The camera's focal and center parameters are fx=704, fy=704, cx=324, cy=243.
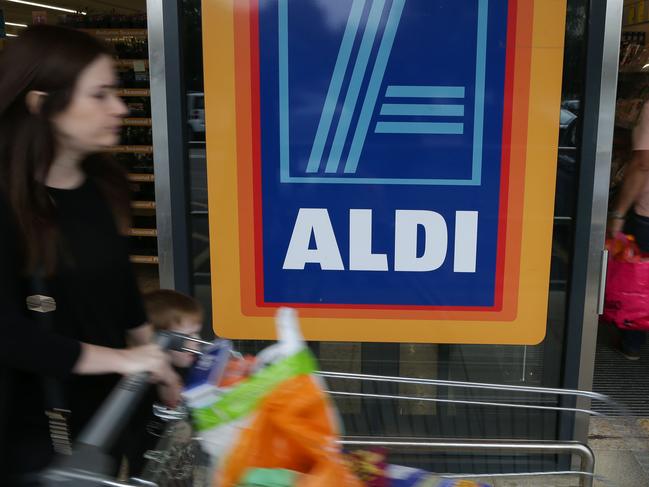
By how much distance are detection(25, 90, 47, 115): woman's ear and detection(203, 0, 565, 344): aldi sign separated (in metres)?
1.50

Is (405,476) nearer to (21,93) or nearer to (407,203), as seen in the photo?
(21,93)

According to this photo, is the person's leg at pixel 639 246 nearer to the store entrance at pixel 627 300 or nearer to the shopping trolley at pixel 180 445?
the store entrance at pixel 627 300

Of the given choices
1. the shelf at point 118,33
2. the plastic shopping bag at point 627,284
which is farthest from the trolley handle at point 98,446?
the shelf at point 118,33

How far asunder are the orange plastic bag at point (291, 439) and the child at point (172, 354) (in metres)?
0.49

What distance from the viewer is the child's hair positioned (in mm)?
2045

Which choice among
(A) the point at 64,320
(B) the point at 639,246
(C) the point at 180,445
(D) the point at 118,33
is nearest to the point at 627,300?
(B) the point at 639,246

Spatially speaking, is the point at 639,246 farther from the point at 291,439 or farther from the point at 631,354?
the point at 291,439

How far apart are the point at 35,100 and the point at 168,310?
0.79 metres

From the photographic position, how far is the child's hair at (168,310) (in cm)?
204

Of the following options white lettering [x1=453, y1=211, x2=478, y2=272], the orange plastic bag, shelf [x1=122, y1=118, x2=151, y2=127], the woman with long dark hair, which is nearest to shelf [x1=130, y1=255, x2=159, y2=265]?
shelf [x1=122, y1=118, x2=151, y2=127]

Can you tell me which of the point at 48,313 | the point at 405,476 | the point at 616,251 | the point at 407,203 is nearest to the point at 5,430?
the point at 48,313

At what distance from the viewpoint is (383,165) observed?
117 inches

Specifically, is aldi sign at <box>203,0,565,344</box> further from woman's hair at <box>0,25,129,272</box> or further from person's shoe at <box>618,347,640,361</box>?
person's shoe at <box>618,347,640,361</box>

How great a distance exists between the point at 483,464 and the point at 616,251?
59.3 inches
